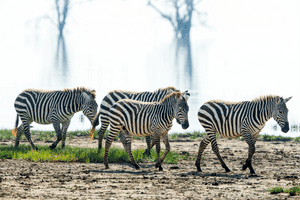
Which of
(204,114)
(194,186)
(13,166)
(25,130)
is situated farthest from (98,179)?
(25,130)

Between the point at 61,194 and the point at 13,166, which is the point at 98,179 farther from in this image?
the point at 13,166

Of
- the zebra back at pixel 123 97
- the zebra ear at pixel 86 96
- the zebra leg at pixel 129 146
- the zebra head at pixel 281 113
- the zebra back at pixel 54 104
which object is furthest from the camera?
the zebra back at pixel 54 104

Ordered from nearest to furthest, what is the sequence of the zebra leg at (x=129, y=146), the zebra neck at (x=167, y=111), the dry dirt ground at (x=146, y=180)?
1. the dry dirt ground at (x=146, y=180)
2. the zebra neck at (x=167, y=111)
3. the zebra leg at (x=129, y=146)

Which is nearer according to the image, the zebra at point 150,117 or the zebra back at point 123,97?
the zebra at point 150,117

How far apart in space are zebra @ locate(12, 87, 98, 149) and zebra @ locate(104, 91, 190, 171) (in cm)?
259

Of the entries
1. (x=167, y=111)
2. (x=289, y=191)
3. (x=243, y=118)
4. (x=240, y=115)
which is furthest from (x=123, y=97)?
(x=289, y=191)

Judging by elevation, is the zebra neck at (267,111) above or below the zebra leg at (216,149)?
above

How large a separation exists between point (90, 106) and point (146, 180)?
16.7 ft

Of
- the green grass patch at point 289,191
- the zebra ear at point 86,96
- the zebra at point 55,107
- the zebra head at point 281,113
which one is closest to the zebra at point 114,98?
the zebra at point 55,107

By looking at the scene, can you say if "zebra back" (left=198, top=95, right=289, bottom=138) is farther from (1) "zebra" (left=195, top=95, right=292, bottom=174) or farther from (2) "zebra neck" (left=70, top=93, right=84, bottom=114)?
(2) "zebra neck" (left=70, top=93, right=84, bottom=114)

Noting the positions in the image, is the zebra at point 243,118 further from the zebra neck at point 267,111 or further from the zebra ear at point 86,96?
the zebra ear at point 86,96

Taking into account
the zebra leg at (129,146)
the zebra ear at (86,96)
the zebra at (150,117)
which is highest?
the zebra ear at (86,96)

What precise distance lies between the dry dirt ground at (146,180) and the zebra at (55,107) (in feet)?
9.14

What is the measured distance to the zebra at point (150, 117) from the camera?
8.85 metres
